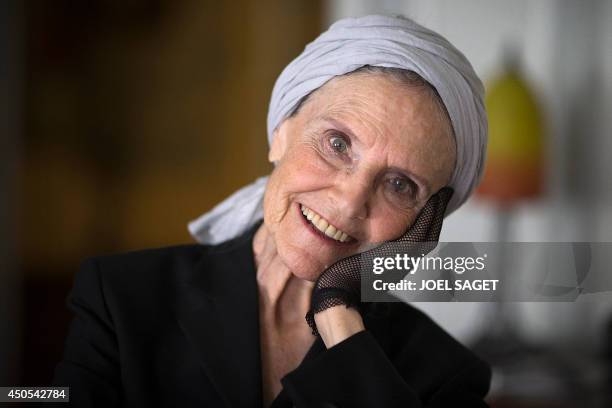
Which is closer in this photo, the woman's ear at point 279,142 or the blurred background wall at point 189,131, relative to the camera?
the woman's ear at point 279,142

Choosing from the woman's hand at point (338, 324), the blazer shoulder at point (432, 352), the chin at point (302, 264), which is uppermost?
the chin at point (302, 264)

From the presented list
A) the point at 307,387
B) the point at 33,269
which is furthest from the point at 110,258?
the point at 33,269

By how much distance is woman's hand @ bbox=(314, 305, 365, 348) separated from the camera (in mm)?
967

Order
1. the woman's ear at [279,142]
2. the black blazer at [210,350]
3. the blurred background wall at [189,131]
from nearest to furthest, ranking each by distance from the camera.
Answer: the black blazer at [210,350] < the woman's ear at [279,142] < the blurred background wall at [189,131]

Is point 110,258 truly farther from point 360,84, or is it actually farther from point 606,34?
point 606,34

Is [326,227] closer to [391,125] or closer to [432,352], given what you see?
[391,125]

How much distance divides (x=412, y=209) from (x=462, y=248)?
0.09 m

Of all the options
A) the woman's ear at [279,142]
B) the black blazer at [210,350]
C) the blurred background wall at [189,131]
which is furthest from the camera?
the blurred background wall at [189,131]

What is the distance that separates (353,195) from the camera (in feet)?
3.13

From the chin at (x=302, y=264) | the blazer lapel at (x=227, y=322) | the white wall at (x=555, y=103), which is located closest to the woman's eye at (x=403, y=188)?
the chin at (x=302, y=264)

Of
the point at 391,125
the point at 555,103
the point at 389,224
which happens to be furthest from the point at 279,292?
the point at 555,103

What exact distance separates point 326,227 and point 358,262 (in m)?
0.06

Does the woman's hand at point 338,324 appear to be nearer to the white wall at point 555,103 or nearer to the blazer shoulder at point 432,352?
the blazer shoulder at point 432,352

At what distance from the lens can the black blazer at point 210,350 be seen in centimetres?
93
